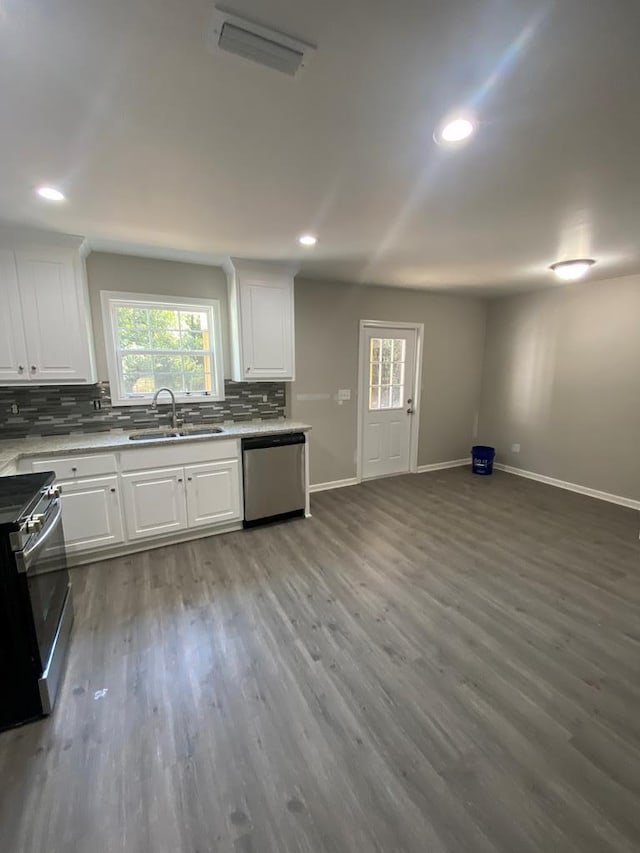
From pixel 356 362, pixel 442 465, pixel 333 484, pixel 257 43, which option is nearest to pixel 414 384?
pixel 356 362

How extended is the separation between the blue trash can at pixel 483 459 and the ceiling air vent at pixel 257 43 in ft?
15.7

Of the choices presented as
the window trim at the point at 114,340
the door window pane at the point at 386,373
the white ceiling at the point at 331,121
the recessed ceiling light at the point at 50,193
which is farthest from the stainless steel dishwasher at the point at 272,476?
the recessed ceiling light at the point at 50,193

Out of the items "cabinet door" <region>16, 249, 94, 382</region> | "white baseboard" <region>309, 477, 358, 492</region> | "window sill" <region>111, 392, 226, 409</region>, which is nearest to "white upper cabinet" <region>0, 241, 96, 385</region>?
"cabinet door" <region>16, 249, 94, 382</region>

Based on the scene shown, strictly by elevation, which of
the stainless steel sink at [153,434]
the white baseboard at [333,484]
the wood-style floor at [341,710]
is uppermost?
the stainless steel sink at [153,434]

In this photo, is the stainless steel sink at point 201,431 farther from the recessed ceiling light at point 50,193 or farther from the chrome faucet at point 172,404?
the recessed ceiling light at point 50,193

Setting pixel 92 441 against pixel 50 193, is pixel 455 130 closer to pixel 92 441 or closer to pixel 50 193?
pixel 50 193

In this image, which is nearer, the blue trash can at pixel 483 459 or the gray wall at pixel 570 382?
the gray wall at pixel 570 382

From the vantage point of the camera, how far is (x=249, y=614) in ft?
7.39

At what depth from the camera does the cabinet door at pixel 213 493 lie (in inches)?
122

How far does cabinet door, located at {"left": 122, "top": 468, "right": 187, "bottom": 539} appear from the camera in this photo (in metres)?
2.88

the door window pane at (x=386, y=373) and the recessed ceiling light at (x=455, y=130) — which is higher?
the recessed ceiling light at (x=455, y=130)

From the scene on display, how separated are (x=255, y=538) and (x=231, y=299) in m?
2.28

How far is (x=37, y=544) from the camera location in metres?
1.61

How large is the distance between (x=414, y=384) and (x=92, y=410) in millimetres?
3814
